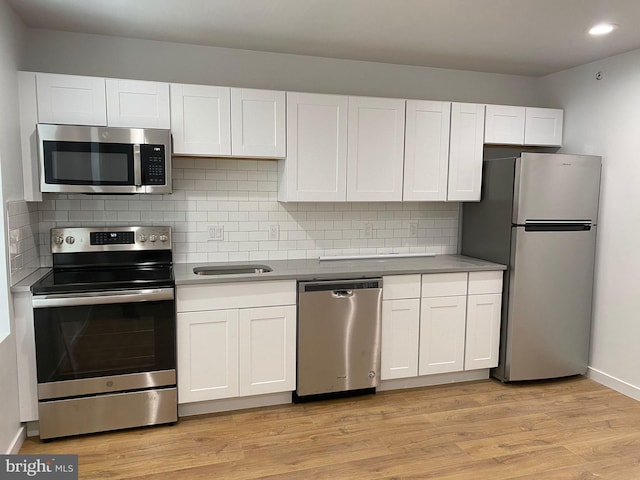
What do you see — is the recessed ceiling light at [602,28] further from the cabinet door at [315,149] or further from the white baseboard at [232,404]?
the white baseboard at [232,404]

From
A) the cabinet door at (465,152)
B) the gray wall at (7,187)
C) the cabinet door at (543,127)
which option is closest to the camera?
the gray wall at (7,187)

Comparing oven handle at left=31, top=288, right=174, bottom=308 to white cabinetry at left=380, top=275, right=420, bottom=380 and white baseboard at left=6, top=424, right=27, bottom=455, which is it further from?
white cabinetry at left=380, top=275, right=420, bottom=380

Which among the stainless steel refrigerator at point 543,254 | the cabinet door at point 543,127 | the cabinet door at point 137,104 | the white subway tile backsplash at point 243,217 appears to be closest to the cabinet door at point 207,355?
the white subway tile backsplash at point 243,217

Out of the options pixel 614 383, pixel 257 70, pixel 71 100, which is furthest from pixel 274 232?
pixel 614 383

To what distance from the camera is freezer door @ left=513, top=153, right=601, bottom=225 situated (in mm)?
3352

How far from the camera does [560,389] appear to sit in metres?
3.52

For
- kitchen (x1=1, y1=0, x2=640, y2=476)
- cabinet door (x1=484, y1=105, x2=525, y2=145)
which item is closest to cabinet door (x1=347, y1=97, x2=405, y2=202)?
kitchen (x1=1, y1=0, x2=640, y2=476)

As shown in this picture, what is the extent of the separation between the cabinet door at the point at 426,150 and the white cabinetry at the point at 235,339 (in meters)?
1.22

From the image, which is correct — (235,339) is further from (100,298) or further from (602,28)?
(602,28)

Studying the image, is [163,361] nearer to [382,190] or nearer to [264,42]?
[382,190]

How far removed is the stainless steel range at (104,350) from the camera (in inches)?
103

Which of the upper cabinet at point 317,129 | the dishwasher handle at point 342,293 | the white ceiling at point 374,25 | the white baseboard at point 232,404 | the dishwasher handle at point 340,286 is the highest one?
the white ceiling at point 374,25

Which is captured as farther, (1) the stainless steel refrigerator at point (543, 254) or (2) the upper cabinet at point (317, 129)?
(1) the stainless steel refrigerator at point (543, 254)

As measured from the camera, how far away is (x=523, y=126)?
3742mm
